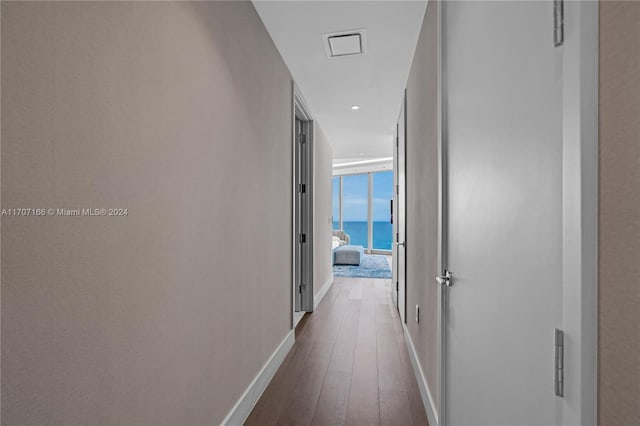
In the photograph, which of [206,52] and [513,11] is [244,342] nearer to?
[206,52]

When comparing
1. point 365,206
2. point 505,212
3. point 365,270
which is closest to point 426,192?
point 505,212

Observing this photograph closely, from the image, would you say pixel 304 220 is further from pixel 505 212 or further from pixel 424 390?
pixel 505 212

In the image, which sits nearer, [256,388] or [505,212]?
[505,212]

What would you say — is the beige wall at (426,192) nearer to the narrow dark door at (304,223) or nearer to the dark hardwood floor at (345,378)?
the dark hardwood floor at (345,378)

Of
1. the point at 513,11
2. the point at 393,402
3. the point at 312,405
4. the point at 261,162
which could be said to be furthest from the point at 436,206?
the point at 312,405

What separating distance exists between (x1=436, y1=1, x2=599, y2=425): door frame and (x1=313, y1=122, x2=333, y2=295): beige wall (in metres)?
3.74

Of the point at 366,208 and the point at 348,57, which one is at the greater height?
the point at 348,57

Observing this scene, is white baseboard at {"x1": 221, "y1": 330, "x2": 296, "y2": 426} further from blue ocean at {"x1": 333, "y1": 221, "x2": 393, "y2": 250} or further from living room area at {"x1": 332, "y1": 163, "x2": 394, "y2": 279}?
blue ocean at {"x1": 333, "y1": 221, "x2": 393, "y2": 250}

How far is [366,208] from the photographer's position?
1044 cm

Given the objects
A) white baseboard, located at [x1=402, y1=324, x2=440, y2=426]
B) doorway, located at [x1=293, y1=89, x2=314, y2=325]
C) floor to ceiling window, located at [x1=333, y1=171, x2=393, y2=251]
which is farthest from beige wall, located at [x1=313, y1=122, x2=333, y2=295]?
floor to ceiling window, located at [x1=333, y1=171, x2=393, y2=251]

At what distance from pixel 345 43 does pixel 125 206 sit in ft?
6.67

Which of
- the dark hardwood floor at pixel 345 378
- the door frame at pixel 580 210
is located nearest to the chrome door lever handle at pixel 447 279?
the door frame at pixel 580 210

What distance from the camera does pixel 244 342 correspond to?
197cm

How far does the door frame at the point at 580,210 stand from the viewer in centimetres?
56
